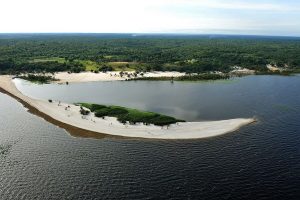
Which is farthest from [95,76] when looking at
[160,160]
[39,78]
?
[160,160]

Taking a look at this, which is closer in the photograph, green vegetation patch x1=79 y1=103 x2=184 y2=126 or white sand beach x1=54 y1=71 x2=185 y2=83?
green vegetation patch x1=79 y1=103 x2=184 y2=126

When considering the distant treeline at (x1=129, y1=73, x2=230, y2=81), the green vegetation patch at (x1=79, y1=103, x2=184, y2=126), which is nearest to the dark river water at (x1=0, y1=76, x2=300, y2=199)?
the green vegetation patch at (x1=79, y1=103, x2=184, y2=126)

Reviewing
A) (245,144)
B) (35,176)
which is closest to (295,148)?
(245,144)

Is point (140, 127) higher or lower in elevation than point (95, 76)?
higher

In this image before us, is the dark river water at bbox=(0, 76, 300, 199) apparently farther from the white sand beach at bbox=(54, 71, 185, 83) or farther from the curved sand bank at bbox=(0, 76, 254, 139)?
the white sand beach at bbox=(54, 71, 185, 83)

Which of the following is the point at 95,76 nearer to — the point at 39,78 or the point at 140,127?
the point at 39,78

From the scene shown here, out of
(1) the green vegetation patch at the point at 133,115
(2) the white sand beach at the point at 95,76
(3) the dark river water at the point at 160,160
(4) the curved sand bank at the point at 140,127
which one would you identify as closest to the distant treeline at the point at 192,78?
(2) the white sand beach at the point at 95,76
